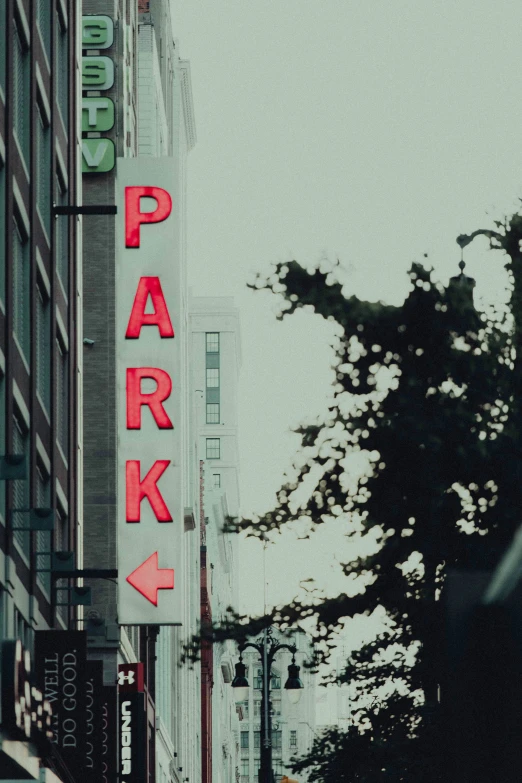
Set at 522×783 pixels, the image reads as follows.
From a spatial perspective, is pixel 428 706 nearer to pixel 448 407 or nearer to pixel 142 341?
pixel 448 407

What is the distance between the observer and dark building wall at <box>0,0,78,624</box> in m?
24.5

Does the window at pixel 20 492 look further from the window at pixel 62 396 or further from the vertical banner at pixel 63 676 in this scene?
the window at pixel 62 396

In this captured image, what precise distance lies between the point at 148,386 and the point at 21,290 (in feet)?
16.0

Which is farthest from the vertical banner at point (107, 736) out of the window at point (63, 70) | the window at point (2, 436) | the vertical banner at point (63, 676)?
the window at point (63, 70)

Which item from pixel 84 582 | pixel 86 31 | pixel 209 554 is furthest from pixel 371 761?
pixel 209 554

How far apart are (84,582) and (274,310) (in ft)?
93.5

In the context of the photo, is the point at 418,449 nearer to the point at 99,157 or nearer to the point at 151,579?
the point at 151,579

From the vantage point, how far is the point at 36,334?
29203 mm

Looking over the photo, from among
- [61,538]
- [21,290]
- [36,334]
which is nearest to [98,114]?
[61,538]

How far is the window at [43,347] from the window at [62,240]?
9.00 ft

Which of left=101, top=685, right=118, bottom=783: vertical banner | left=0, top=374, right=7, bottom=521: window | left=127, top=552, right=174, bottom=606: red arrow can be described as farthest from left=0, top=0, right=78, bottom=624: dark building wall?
left=101, top=685, right=118, bottom=783: vertical banner

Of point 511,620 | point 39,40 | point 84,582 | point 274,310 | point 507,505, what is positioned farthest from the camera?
point 84,582

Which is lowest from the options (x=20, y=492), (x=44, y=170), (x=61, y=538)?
(x=20, y=492)

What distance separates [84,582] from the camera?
1761 inches
